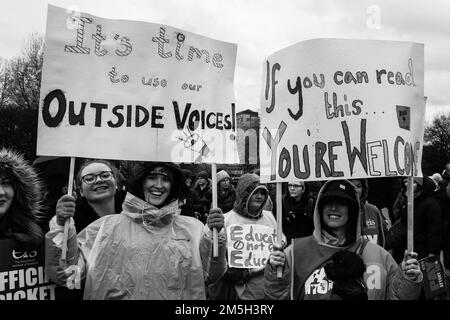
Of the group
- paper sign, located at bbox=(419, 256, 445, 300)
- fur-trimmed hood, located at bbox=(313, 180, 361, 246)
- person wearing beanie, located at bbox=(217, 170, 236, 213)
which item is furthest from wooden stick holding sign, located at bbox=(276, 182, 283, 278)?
person wearing beanie, located at bbox=(217, 170, 236, 213)

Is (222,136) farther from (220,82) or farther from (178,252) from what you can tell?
(178,252)

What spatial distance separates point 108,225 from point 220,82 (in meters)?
1.25

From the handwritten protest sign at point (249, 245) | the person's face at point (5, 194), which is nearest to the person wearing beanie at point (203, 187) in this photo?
the handwritten protest sign at point (249, 245)

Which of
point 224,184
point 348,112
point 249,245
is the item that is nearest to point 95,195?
point 249,245

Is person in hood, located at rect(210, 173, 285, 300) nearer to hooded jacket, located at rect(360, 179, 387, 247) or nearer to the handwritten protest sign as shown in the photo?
the handwritten protest sign

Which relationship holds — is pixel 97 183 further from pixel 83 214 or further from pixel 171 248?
pixel 171 248

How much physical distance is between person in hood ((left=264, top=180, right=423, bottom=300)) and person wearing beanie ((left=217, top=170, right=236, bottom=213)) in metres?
4.73

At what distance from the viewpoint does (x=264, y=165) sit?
3.42m

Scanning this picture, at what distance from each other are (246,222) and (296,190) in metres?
1.28

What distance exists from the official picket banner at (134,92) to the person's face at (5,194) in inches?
10.4

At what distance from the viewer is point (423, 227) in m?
5.92

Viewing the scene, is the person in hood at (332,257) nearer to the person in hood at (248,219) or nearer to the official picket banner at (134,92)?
the official picket banner at (134,92)
